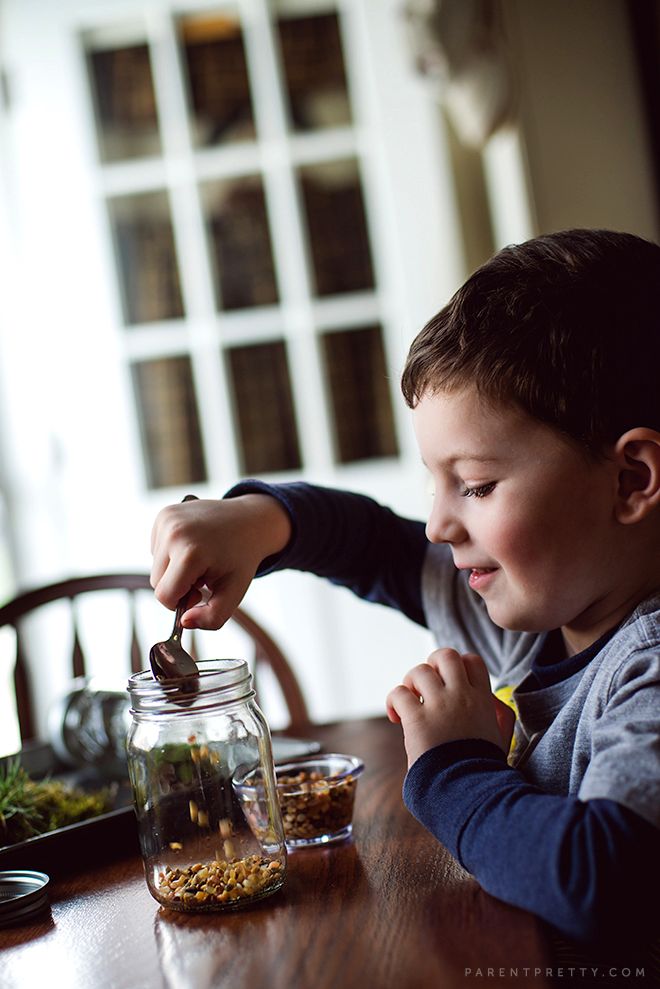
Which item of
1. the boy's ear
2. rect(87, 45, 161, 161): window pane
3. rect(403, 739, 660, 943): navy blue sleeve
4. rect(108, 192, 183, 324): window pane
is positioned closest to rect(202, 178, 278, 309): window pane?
rect(108, 192, 183, 324): window pane

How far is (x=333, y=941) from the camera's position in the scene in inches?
25.4

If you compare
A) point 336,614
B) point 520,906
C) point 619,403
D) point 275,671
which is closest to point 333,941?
point 520,906

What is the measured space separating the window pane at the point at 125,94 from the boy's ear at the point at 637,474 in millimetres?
2345

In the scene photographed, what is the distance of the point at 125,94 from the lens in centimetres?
287

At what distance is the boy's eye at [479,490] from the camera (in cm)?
83

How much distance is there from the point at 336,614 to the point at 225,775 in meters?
2.11

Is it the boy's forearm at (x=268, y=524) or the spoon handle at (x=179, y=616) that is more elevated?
the boy's forearm at (x=268, y=524)

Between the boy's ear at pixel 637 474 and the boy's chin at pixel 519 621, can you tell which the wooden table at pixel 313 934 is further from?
the boy's ear at pixel 637 474

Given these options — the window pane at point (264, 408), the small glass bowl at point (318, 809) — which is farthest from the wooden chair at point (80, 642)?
the window pane at point (264, 408)

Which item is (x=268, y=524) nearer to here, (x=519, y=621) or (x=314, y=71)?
(x=519, y=621)

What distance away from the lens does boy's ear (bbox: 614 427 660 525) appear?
2.65 feet

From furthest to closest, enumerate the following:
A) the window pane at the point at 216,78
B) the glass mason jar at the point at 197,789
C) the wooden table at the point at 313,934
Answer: the window pane at the point at 216,78, the glass mason jar at the point at 197,789, the wooden table at the point at 313,934

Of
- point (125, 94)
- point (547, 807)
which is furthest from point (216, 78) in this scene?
point (547, 807)

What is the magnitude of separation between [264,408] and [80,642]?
142 cm
